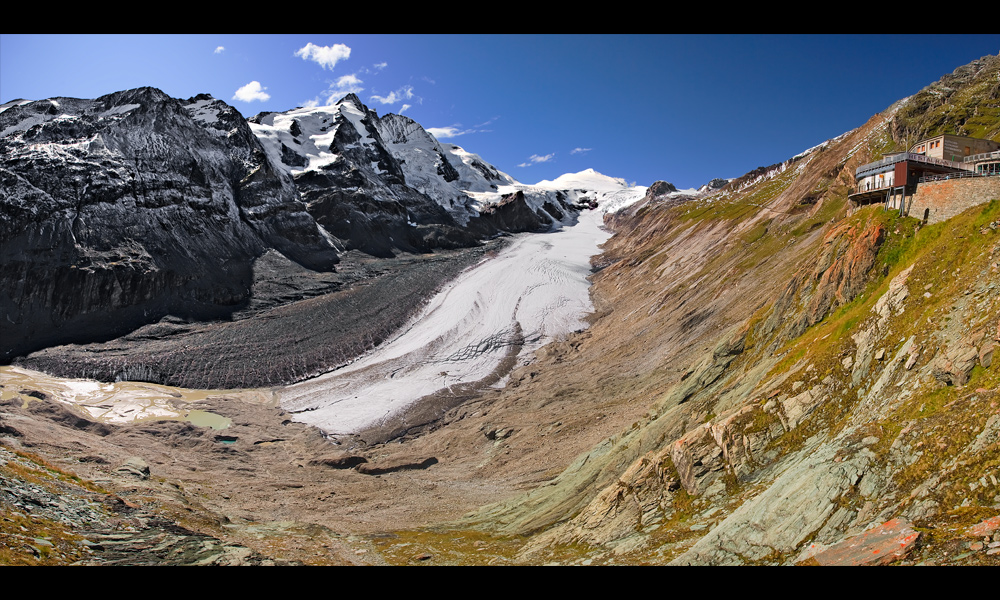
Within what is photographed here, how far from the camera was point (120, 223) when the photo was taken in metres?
77.7

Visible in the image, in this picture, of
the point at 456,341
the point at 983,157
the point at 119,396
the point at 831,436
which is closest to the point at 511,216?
the point at 456,341

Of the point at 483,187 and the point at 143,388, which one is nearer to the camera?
the point at 143,388

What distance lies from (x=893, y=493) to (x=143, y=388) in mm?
63329

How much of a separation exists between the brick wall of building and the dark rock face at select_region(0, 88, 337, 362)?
8062 centimetres

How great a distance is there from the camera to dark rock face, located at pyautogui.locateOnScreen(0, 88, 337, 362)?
224 feet

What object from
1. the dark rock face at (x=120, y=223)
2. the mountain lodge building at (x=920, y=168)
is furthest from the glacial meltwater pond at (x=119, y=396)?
the mountain lodge building at (x=920, y=168)

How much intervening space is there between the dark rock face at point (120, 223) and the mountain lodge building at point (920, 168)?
7888 centimetres

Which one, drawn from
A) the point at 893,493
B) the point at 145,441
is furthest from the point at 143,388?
the point at 893,493

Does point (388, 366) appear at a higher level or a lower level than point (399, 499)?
higher

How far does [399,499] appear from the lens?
30094 mm

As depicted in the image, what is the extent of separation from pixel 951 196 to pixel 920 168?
13.5 feet

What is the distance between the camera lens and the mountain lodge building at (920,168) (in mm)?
21658

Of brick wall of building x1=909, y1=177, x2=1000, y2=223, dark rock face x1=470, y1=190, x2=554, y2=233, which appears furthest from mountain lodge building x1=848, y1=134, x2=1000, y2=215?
dark rock face x1=470, y1=190, x2=554, y2=233
